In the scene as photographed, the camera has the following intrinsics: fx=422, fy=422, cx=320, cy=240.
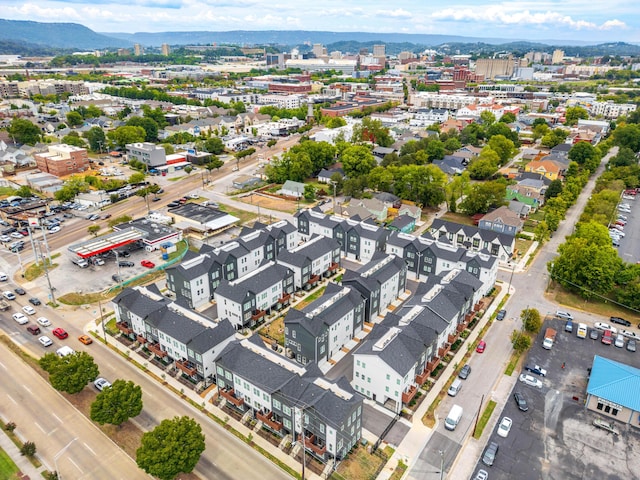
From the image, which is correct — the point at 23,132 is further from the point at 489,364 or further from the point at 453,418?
the point at 453,418

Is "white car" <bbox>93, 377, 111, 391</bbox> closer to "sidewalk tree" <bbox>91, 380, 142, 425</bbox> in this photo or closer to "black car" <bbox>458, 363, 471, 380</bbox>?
"sidewalk tree" <bbox>91, 380, 142, 425</bbox>

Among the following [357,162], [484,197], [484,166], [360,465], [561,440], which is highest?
[357,162]

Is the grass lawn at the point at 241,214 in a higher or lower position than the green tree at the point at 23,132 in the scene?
lower

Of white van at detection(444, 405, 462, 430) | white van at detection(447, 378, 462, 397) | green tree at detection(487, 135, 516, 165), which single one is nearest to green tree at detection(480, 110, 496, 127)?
green tree at detection(487, 135, 516, 165)

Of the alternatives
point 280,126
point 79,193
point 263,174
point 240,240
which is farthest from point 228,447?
point 280,126

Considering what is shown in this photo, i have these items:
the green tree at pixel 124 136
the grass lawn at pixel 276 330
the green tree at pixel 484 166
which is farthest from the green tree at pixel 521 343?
the green tree at pixel 124 136

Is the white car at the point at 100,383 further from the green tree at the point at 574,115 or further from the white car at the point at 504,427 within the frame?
the green tree at the point at 574,115

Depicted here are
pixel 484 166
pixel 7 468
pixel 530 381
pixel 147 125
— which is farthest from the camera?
pixel 147 125

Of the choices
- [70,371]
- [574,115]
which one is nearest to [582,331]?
[70,371]
